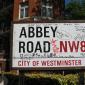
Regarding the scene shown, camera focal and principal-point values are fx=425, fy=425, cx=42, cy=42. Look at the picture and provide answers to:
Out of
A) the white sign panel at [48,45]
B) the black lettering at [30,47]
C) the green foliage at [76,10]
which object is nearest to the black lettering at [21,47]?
the white sign panel at [48,45]

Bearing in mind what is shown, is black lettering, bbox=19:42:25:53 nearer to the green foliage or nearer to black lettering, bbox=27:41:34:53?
black lettering, bbox=27:41:34:53

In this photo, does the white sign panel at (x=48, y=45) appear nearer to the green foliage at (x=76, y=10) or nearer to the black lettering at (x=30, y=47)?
the black lettering at (x=30, y=47)

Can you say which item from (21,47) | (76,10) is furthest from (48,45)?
(76,10)

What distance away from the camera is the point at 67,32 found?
1491cm

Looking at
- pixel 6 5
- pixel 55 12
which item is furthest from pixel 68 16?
pixel 6 5

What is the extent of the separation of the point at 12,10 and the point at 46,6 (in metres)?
6.51

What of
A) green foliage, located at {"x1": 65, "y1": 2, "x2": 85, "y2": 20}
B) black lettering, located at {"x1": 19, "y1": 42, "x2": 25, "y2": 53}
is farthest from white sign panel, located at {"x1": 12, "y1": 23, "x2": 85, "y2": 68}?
green foliage, located at {"x1": 65, "y1": 2, "x2": 85, "y2": 20}

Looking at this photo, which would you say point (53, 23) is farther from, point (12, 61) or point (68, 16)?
point (68, 16)

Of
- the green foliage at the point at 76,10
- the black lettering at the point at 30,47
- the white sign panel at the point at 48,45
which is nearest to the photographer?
the white sign panel at the point at 48,45

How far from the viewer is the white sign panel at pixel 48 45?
14.9 m

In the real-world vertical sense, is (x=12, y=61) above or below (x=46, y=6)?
below

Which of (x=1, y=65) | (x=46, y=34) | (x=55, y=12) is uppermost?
(x=55, y=12)

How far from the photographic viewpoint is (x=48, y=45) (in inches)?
590

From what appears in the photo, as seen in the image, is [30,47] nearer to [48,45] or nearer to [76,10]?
[48,45]
